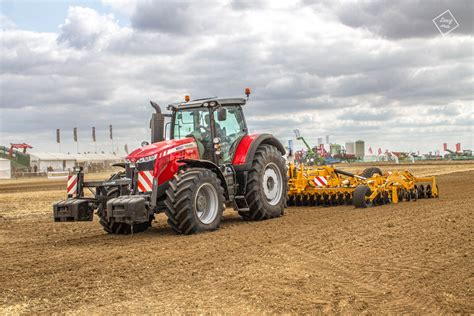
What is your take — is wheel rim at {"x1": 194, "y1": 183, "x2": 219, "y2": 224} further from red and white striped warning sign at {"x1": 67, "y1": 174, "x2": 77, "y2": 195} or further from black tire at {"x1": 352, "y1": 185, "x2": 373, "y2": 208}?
black tire at {"x1": 352, "y1": 185, "x2": 373, "y2": 208}

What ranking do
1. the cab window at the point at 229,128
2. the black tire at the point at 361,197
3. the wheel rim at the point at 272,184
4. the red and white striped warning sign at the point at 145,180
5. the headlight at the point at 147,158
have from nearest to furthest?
the red and white striped warning sign at the point at 145,180
the headlight at the point at 147,158
the cab window at the point at 229,128
the wheel rim at the point at 272,184
the black tire at the point at 361,197

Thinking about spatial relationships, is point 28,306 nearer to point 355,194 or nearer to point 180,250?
point 180,250

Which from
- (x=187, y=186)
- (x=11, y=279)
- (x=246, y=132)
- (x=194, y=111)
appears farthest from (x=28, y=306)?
(x=246, y=132)

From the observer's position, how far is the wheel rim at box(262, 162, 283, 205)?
41.1 feet

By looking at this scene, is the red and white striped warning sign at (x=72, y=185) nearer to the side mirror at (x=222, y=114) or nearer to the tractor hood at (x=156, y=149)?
the tractor hood at (x=156, y=149)

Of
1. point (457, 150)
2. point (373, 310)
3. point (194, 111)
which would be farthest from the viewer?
point (457, 150)

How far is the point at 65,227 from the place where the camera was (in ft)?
41.7

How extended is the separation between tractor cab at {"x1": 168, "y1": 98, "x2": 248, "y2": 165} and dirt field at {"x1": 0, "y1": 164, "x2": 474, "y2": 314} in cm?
157

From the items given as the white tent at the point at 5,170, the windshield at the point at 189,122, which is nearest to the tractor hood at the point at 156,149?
the windshield at the point at 189,122

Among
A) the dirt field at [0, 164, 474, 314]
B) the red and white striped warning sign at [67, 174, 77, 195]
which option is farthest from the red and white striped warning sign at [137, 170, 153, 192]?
the red and white striped warning sign at [67, 174, 77, 195]

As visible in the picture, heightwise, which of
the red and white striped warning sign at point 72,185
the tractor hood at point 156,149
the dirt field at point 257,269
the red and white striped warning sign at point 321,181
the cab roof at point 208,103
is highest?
the cab roof at point 208,103

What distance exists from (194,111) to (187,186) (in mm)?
2514

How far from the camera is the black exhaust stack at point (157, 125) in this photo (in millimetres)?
11688

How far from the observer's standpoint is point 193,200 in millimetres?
9773
